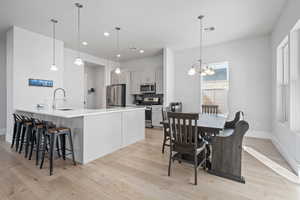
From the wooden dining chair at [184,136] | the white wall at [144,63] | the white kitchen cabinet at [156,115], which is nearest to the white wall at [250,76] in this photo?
the white wall at [144,63]

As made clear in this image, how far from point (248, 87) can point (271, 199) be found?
11.2ft

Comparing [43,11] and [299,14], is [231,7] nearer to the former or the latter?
[299,14]

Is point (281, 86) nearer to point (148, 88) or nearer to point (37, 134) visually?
point (148, 88)

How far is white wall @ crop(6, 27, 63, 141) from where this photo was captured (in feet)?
11.7

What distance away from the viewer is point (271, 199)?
1638mm

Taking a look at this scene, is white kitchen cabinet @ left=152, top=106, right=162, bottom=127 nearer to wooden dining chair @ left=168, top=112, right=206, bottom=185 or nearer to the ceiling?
the ceiling

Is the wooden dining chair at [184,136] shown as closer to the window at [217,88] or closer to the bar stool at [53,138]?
the bar stool at [53,138]

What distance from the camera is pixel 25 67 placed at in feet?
12.2

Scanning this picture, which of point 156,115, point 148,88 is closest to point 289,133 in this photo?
point 156,115

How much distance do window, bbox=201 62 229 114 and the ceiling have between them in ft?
3.03

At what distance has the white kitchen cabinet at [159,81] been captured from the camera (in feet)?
18.8

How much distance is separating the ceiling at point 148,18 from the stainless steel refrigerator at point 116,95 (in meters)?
2.51

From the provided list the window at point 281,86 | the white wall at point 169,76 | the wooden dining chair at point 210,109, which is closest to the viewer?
the window at point 281,86

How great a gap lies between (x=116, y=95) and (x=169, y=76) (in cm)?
276
